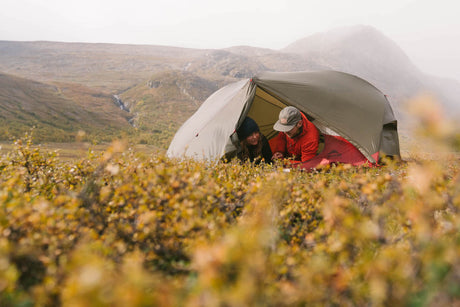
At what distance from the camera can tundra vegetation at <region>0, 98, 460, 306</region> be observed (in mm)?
1258

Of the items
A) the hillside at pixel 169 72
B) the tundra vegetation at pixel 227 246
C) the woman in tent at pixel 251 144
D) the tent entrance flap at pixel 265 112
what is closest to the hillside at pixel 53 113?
the hillside at pixel 169 72

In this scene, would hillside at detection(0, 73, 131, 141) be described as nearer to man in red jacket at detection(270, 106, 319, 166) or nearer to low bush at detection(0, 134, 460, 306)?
man in red jacket at detection(270, 106, 319, 166)

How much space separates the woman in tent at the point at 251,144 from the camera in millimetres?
6957

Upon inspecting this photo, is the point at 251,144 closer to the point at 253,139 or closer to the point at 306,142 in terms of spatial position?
the point at 253,139

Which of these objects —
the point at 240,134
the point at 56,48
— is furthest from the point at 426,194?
the point at 56,48

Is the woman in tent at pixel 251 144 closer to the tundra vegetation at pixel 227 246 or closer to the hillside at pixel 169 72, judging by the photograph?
the tundra vegetation at pixel 227 246

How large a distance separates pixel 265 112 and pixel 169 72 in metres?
71.7

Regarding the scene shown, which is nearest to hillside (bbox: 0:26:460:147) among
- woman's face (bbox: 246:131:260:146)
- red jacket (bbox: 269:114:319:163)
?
red jacket (bbox: 269:114:319:163)

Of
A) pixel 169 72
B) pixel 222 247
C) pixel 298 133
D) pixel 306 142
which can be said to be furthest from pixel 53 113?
pixel 222 247

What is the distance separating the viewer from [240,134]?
7.45 metres

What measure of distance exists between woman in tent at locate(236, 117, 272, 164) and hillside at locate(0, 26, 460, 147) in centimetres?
340

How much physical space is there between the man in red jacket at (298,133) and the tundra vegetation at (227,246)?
331cm

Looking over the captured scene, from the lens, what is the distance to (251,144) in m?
7.18

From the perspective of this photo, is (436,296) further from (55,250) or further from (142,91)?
(142,91)
